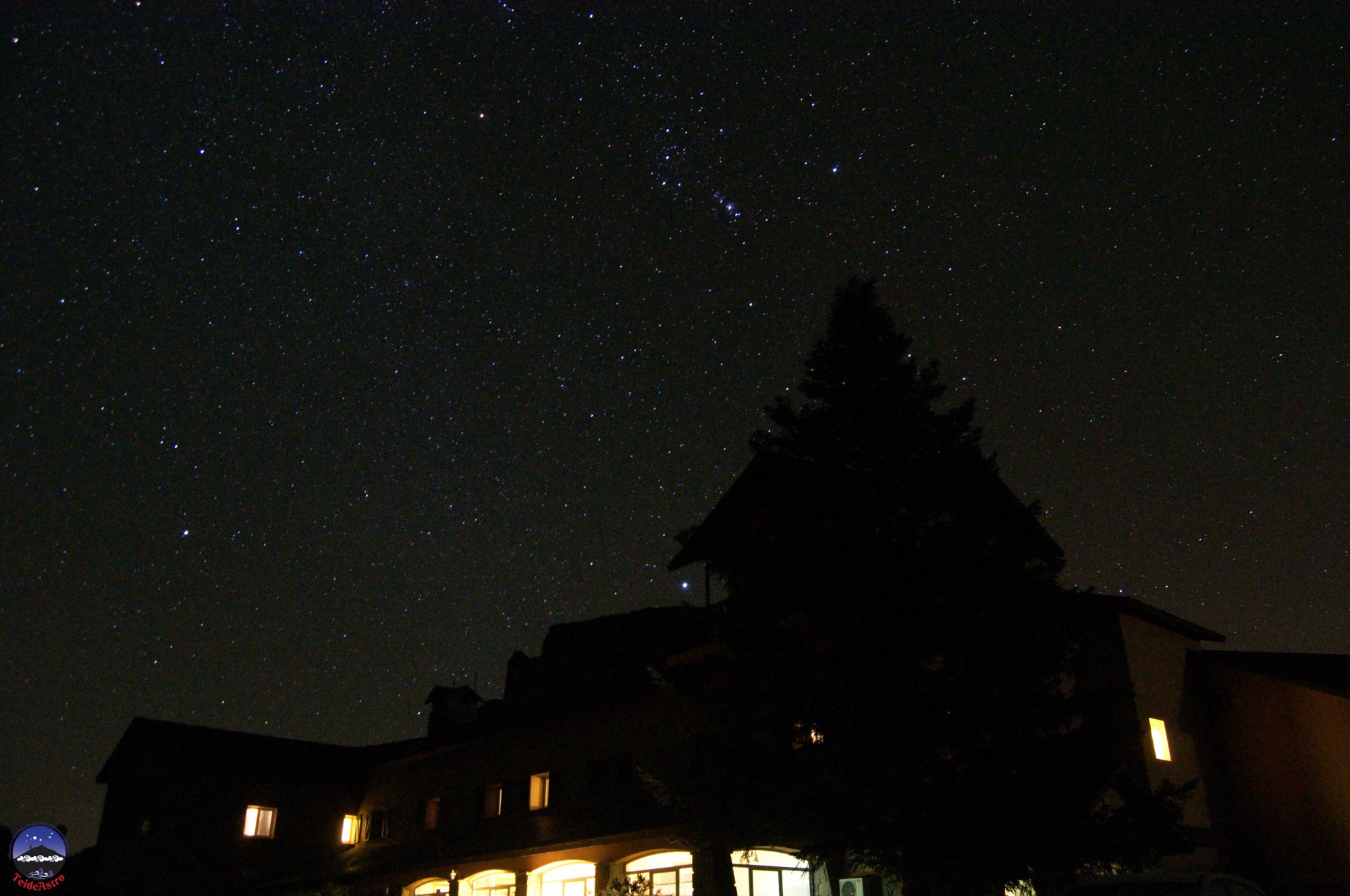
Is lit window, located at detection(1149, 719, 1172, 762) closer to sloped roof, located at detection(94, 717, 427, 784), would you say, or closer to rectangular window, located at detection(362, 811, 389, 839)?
sloped roof, located at detection(94, 717, 427, 784)

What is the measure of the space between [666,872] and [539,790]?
579 cm

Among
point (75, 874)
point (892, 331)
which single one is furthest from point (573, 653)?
point (892, 331)

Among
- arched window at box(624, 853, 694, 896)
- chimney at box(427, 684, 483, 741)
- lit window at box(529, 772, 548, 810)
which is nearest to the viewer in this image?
arched window at box(624, 853, 694, 896)

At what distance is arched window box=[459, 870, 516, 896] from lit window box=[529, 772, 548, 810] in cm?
180

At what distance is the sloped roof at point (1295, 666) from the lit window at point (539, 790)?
54.6ft

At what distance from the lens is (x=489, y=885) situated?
83.7 ft

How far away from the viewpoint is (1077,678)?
21.7 m

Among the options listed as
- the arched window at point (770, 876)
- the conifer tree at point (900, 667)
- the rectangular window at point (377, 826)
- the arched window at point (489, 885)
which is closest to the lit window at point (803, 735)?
the conifer tree at point (900, 667)

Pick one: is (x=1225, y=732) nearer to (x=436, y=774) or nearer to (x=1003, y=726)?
(x=1003, y=726)

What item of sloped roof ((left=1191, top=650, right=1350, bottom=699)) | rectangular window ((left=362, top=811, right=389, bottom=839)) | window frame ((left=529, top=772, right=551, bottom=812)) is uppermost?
sloped roof ((left=1191, top=650, right=1350, bottom=699))

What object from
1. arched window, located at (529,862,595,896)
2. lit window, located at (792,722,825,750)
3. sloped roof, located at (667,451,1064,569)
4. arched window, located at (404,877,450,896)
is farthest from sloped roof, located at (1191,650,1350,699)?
arched window, located at (404,877,450,896)

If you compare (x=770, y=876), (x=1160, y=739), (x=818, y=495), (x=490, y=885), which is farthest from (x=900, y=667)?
(x=490, y=885)

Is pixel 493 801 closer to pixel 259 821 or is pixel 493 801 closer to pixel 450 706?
pixel 259 821

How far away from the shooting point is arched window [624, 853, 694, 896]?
20281 millimetres
